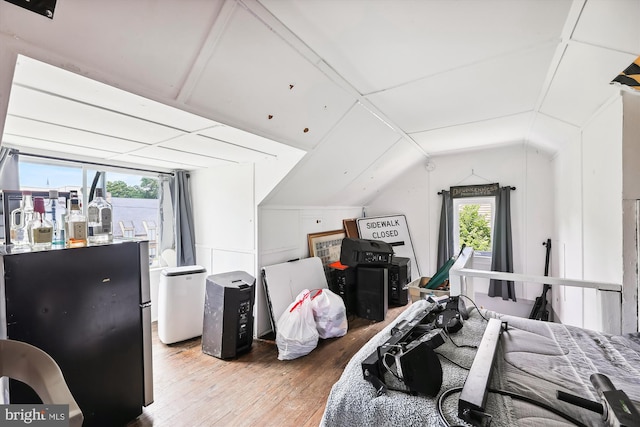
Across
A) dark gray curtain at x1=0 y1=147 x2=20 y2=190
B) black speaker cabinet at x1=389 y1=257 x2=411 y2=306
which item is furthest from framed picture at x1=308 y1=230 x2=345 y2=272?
dark gray curtain at x1=0 y1=147 x2=20 y2=190

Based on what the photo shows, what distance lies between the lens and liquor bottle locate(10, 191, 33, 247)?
1.50 m

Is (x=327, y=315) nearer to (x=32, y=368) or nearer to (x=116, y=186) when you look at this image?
(x=32, y=368)

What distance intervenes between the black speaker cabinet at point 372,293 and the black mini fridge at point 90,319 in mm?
2372

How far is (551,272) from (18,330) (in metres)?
5.10

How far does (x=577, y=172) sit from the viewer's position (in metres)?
2.42

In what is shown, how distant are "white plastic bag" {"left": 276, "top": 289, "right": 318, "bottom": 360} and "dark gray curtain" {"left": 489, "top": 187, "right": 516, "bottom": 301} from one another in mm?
2818

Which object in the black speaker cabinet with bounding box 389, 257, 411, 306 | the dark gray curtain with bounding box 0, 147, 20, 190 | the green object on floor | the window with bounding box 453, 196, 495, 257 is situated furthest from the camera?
the window with bounding box 453, 196, 495, 257

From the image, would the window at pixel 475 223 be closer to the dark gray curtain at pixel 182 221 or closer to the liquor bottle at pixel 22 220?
the dark gray curtain at pixel 182 221

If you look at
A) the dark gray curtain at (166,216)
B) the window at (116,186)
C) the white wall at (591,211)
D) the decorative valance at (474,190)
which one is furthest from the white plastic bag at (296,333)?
the decorative valance at (474,190)

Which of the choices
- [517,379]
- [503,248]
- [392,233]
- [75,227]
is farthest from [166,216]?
[503,248]

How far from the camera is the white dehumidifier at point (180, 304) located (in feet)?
8.86

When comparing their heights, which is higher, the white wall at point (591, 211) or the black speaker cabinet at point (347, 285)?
the white wall at point (591, 211)

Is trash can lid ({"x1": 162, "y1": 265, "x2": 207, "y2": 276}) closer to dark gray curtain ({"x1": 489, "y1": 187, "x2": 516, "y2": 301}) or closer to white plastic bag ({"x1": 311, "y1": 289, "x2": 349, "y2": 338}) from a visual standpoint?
white plastic bag ({"x1": 311, "y1": 289, "x2": 349, "y2": 338})
